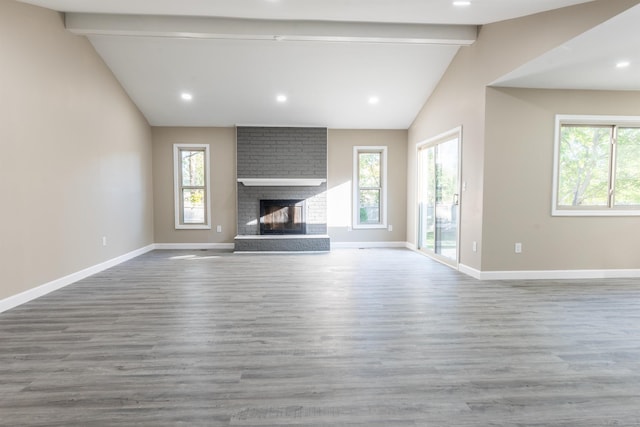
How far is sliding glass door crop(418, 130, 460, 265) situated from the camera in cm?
537

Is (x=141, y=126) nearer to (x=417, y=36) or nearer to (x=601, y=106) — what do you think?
(x=417, y=36)

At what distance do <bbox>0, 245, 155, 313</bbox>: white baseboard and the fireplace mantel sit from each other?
2600mm

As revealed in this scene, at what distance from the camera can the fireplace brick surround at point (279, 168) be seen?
23.5 ft

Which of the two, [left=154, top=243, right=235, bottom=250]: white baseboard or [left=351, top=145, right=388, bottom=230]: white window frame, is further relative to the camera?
[left=351, top=145, right=388, bottom=230]: white window frame

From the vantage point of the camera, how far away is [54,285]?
158 inches

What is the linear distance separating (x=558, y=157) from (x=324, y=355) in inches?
165

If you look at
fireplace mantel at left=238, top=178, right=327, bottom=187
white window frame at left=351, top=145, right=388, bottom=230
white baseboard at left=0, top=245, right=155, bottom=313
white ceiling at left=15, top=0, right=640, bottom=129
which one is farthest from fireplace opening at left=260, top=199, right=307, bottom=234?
white baseboard at left=0, top=245, right=155, bottom=313

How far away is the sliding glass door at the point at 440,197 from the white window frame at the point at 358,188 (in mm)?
860

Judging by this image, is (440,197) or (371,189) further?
(371,189)

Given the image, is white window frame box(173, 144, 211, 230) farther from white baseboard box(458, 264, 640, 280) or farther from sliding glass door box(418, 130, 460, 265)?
white baseboard box(458, 264, 640, 280)

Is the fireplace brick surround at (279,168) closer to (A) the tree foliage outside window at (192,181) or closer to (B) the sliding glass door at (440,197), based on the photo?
(A) the tree foliage outside window at (192,181)

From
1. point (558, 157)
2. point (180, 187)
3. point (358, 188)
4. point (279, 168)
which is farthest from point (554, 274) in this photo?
point (180, 187)

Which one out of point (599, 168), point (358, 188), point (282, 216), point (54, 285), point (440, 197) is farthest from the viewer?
point (358, 188)

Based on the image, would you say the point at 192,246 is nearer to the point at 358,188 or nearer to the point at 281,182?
the point at 281,182
